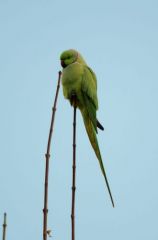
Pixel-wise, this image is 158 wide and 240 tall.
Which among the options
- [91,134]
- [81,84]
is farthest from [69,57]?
[91,134]

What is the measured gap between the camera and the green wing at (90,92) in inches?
122

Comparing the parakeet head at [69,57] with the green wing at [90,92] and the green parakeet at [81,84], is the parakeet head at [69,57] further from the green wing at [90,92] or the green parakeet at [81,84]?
the green wing at [90,92]

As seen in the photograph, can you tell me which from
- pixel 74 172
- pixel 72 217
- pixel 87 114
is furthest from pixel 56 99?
pixel 87 114

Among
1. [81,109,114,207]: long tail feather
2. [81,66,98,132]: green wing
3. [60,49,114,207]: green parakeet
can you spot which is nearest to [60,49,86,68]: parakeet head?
[60,49,114,207]: green parakeet

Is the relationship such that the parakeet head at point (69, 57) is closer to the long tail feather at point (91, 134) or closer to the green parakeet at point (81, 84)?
the green parakeet at point (81, 84)

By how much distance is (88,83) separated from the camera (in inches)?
130

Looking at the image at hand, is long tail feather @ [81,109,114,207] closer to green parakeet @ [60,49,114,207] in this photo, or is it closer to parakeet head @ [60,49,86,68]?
green parakeet @ [60,49,114,207]

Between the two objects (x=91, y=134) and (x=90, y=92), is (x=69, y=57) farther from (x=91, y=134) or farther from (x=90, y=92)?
(x=91, y=134)

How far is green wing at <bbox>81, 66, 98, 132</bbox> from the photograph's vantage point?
3.09 m

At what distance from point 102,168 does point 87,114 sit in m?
1.03

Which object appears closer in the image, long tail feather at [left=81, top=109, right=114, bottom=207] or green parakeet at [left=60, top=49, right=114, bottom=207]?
long tail feather at [left=81, top=109, right=114, bottom=207]

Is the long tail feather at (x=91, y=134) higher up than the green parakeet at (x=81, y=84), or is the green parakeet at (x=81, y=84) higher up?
the green parakeet at (x=81, y=84)

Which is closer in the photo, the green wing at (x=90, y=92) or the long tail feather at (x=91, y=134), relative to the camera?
the long tail feather at (x=91, y=134)

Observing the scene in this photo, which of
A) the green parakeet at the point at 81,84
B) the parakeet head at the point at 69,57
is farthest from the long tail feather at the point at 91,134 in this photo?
the parakeet head at the point at 69,57
